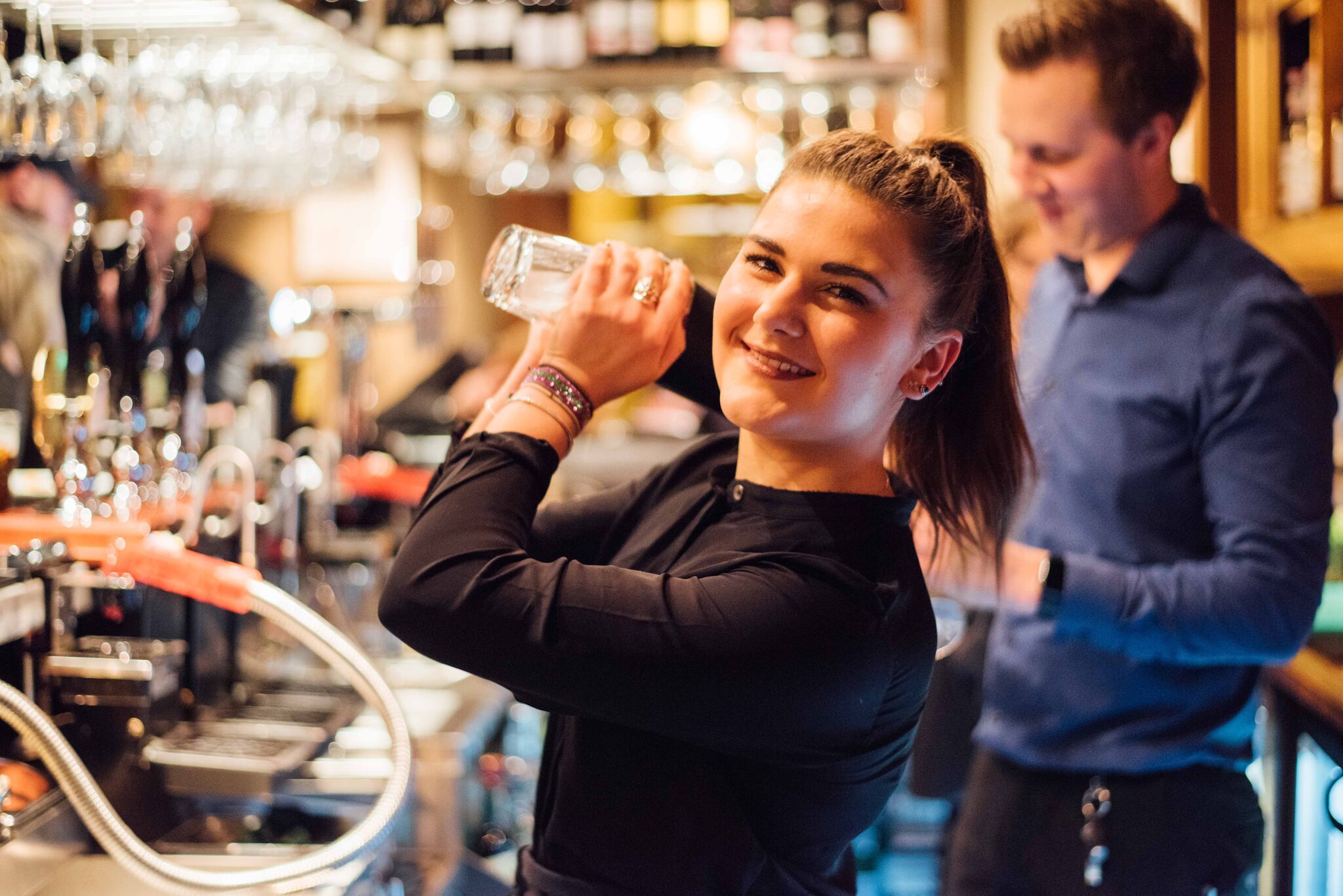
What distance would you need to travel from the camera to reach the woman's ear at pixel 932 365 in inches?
42.4

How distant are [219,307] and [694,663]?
368 cm

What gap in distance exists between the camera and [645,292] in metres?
1.08

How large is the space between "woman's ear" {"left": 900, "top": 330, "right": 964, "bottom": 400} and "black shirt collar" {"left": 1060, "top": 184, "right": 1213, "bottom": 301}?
62 cm

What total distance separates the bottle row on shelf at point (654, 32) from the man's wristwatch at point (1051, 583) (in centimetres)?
295

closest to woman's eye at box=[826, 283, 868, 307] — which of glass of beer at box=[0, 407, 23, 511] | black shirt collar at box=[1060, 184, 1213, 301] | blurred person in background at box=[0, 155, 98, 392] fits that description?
black shirt collar at box=[1060, 184, 1213, 301]

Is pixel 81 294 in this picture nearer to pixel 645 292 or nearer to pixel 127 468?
pixel 127 468

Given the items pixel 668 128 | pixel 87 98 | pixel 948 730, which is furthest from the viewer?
pixel 668 128

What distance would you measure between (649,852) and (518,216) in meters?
5.54

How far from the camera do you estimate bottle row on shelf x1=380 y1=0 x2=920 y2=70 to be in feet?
13.5

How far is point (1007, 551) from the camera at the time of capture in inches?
56.4

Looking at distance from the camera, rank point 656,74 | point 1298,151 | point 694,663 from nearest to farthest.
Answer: point 694,663 < point 1298,151 < point 656,74

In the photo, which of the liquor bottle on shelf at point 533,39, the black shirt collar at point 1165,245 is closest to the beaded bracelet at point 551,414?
the black shirt collar at point 1165,245

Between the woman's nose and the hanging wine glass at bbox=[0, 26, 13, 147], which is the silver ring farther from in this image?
the hanging wine glass at bbox=[0, 26, 13, 147]

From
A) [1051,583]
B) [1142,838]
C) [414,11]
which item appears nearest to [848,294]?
[1051,583]
